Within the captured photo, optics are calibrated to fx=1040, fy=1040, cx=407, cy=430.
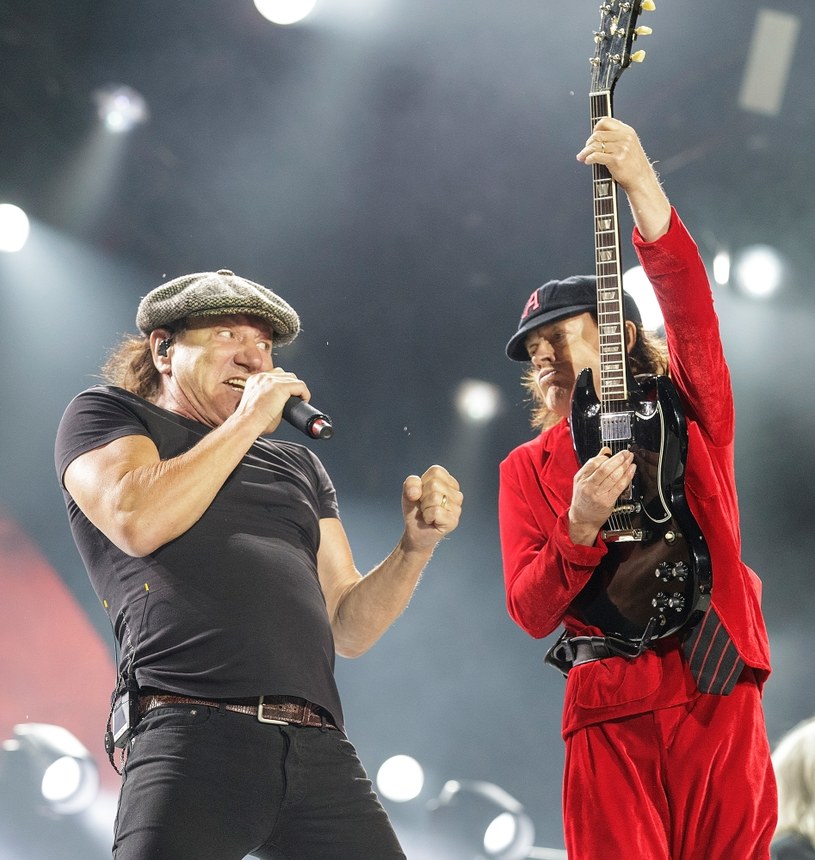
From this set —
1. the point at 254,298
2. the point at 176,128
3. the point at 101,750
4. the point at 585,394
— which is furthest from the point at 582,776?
the point at 176,128

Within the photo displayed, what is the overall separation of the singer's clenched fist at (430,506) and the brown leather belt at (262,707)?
515mm

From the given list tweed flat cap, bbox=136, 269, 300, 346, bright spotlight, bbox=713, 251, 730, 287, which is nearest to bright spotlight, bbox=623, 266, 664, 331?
bright spotlight, bbox=713, 251, 730, 287

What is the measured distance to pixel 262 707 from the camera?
2002 mm

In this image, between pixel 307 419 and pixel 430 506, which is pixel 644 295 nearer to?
pixel 430 506

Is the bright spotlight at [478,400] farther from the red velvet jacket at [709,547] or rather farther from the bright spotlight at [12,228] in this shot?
the red velvet jacket at [709,547]

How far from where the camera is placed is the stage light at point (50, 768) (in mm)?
4582

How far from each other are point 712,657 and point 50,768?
3497mm

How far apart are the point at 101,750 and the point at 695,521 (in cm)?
377

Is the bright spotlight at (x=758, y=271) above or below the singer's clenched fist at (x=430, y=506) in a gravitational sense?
above

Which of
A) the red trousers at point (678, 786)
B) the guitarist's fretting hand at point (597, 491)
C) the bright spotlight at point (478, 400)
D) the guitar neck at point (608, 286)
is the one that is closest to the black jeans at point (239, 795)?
the red trousers at point (678, 786)

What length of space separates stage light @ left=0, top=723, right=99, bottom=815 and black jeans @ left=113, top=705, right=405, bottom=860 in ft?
9.80

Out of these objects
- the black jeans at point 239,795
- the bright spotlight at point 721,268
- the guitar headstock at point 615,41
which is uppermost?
the bright spotlight at point 721,268

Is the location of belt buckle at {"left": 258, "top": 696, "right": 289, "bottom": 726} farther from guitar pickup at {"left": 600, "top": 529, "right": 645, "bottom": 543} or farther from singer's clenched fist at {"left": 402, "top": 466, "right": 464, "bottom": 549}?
guitar pickup at {"left": 600, "top": 529, "right": 645, "bottom": 543}

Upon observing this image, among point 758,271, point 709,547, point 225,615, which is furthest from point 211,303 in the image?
point 758,271
